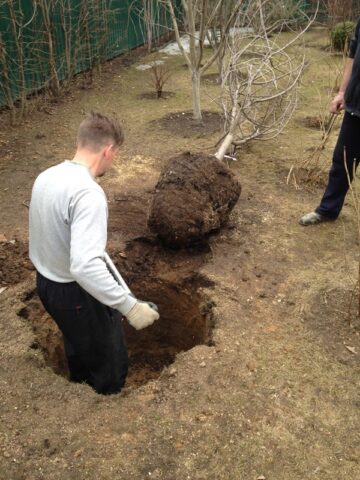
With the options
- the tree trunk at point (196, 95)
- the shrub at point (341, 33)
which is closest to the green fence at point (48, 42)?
the tree trunk at point (196, 95)

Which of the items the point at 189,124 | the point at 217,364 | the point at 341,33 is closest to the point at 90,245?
the point at 217,364

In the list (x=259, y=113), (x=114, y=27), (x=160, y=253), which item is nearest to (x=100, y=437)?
(x=160, y=253)

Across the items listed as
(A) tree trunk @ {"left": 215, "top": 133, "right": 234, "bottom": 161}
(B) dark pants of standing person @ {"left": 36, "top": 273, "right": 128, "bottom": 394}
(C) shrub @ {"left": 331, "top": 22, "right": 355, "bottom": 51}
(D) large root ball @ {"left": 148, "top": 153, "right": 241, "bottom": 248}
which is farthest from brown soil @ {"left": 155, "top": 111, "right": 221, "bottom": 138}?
(C) shrub @ {"left": 331, "top": 22, "right": 355, "bottom": 51}

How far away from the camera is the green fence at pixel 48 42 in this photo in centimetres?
690

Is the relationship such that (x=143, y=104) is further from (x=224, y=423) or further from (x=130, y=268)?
(x=224, y=423)

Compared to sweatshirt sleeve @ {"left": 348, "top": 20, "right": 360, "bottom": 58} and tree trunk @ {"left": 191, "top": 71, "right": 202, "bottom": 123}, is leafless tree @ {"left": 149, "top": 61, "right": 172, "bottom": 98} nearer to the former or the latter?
tree trunk @ {"left": 191, "top": 71, "right": 202, "bottom": 123}

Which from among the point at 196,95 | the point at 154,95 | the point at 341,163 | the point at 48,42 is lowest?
the point at 154,95

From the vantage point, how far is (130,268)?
3.95 meters

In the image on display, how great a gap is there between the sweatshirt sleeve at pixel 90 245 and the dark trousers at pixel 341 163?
2.33m

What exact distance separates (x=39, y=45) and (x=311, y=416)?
723 centimetres

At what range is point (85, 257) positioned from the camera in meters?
2.02

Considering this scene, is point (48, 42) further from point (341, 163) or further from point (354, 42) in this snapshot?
point (341, 163)

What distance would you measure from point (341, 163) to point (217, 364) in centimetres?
222

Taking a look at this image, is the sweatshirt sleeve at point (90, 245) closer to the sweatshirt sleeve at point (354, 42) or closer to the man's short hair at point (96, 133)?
the man's short hair at point (96, 133)
